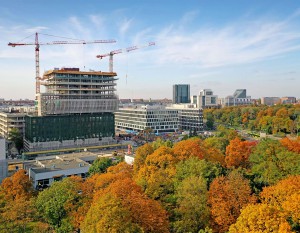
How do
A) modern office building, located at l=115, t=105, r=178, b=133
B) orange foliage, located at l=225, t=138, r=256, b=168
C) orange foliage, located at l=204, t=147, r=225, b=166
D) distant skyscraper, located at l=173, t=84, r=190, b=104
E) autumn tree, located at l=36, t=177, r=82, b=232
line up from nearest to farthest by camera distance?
autumn tree, located at l=36, t=177, r=82, b=232 < orange foliage, located at l=204, t=147, r=225, b=166 < orange foliage, located at l=225, t=138, r=256, b=168 < modern office building, located at l=115, t=105, r=178, b=133 < distant skyscraper, located at l=173, t=84, r=190, b=104

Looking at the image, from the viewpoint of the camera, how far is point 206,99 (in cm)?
15150

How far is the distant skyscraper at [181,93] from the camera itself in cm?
18246

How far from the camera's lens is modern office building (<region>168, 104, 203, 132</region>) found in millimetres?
87688

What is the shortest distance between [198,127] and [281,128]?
861 inches

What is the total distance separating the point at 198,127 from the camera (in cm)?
8781

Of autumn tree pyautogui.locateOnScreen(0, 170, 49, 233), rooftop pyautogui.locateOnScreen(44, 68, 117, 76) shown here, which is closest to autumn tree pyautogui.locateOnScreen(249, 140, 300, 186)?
autumn tree pyautogui.locateOnScreen(0, 170, 49, 233)

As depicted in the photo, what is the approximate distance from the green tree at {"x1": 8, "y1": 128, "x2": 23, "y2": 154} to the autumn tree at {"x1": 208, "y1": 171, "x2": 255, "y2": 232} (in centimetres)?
4937

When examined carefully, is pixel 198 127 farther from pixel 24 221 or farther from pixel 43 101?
pixel 24 221

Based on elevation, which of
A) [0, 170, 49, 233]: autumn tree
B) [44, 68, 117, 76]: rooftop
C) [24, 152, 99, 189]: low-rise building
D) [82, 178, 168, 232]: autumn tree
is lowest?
[24, 152, 99, 189]: low-rise building

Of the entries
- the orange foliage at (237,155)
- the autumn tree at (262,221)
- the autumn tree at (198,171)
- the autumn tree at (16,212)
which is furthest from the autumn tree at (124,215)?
the orange foliage at (237,155)

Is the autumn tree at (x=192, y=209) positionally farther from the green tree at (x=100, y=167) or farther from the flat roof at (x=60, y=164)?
the flat roof at (x=60, y=164)

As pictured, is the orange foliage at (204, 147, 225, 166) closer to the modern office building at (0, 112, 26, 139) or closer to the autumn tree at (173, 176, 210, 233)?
the autumn tree at (173, 176, 210, 233)

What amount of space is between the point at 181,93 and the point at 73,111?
12591 centimetres

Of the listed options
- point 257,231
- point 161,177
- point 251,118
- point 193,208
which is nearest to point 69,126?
point 161,177
